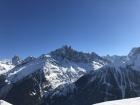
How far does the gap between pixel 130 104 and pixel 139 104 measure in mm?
1223

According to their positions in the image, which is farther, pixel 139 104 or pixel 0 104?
pixel 0 104

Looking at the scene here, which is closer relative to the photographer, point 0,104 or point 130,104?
point 130,104

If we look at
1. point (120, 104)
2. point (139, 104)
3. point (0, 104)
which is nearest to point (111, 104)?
point (120, 104)

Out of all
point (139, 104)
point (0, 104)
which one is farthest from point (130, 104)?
point (0, 104)

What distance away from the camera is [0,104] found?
58312 mm

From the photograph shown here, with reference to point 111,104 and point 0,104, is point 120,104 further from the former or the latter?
point 0,104

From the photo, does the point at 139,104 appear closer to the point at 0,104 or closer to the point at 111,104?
the point at 111,104

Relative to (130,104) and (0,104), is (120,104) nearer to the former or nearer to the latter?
(130,104)

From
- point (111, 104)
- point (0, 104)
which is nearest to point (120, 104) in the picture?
point (111, 104)

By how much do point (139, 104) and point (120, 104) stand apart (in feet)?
8.53

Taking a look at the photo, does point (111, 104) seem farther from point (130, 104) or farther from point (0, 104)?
point (0, 104)

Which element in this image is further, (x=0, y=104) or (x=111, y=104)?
(x=0, y=104)

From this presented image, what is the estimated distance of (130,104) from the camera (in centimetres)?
3925

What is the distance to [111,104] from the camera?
→ 39844 millimetres
